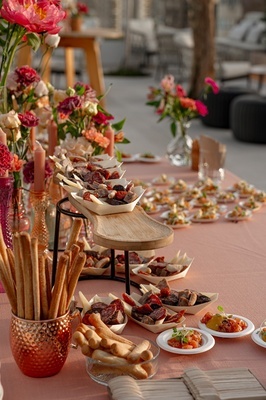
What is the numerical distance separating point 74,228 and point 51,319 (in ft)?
0.89

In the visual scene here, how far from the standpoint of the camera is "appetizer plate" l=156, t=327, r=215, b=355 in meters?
1.84

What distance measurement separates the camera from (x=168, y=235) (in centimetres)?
184

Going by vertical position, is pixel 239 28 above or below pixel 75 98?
below

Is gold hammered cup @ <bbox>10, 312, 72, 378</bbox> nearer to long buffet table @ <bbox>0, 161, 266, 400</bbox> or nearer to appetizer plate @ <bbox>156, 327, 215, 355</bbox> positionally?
long buffet table @ <bbox>0, 161, 266, 400</bbox>

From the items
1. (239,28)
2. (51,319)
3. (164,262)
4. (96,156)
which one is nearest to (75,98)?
(96,156)

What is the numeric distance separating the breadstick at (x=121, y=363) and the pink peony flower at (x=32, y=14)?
100cm

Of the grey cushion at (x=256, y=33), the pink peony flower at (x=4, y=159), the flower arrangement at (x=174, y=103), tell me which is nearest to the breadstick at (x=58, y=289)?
the pink peony flower at (x=4, y=159)

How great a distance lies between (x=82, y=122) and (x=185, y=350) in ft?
3.73

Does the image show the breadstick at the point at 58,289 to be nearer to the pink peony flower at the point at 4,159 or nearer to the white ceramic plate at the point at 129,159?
the pink peony flower at the point at 4,159

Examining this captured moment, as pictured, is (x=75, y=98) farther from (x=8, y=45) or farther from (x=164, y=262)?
(x=164, y=262)

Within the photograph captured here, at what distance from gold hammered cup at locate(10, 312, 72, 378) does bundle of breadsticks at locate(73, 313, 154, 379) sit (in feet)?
0.13

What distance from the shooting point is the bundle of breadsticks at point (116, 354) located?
1688 mm

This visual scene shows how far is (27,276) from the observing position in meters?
1.71

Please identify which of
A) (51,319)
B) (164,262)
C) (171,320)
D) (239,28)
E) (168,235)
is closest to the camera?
(51,319)
